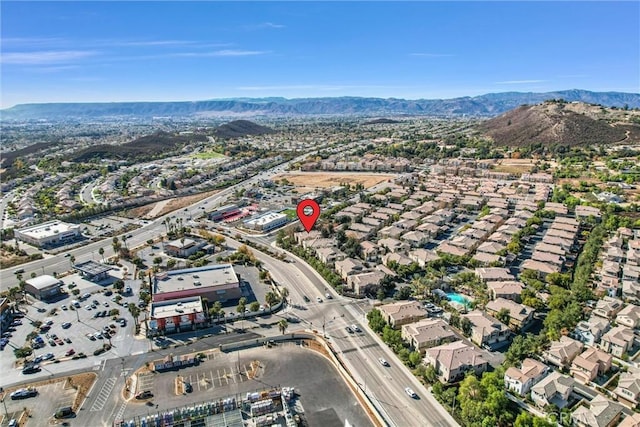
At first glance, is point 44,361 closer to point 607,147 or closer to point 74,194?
point 74,194

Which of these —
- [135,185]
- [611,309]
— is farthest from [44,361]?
[135,185]

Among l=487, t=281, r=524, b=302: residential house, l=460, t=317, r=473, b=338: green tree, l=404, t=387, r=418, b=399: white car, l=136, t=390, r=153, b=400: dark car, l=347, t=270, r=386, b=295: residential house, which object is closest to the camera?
l=404, t=387, r=418, b=399: white car

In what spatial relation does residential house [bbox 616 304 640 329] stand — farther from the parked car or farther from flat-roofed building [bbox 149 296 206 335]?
the parked car

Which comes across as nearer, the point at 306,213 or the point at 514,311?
the point at 514,311

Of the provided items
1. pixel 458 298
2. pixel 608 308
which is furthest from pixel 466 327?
pixel 608 308

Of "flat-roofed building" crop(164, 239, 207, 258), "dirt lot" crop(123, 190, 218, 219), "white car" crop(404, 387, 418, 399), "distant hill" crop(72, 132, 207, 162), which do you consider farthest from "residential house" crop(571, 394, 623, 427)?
"distant hill" crop(72, 132, 207, 162)

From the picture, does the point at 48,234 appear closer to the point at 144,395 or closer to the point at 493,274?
the point at 144,395
